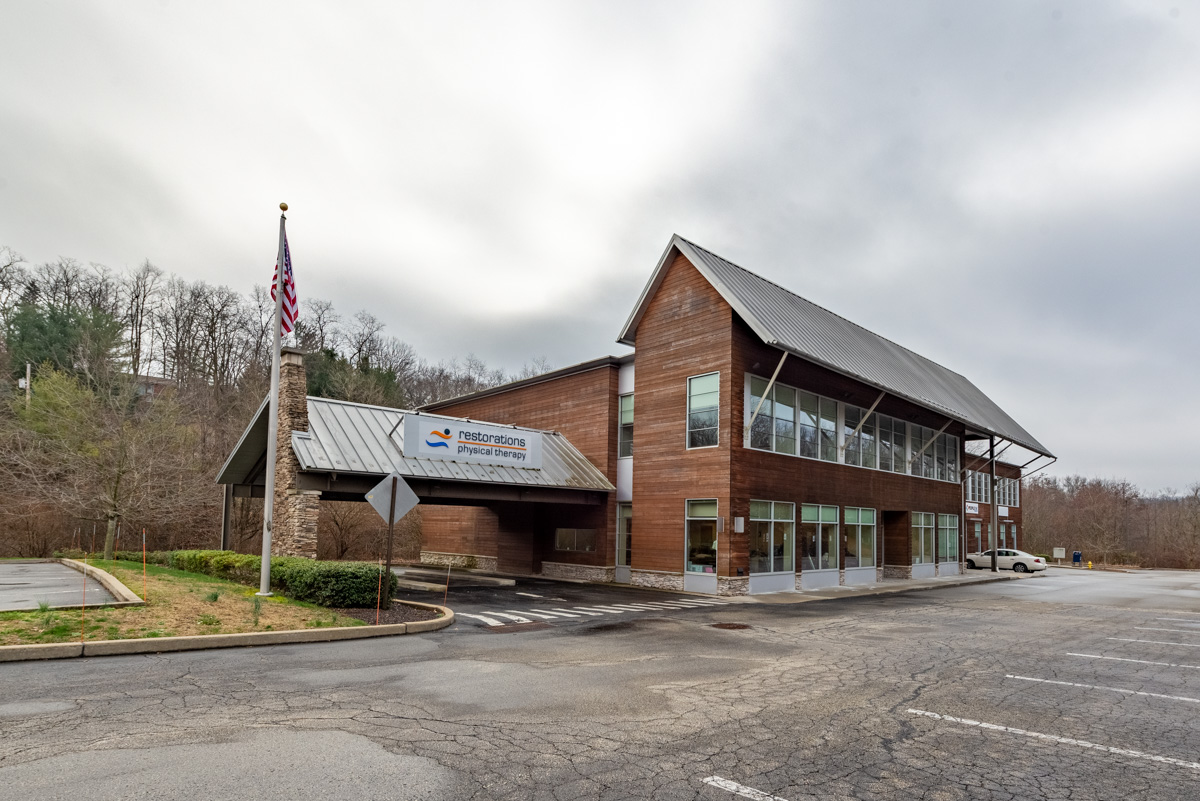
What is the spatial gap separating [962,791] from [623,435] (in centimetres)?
2189

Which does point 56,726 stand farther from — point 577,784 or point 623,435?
point 623,435

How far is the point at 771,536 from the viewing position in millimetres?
23094

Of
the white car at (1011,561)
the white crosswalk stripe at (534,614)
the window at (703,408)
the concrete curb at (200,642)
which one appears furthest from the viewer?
the white car at (1011,561)

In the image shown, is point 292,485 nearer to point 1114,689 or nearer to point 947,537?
point 1114,689

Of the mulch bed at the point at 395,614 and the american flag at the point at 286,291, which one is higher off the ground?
the american flag at the point at 286,291

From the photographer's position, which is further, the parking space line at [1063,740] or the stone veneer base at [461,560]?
the stone veneer base at [461,560]

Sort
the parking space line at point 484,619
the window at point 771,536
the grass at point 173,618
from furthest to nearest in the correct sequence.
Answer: the window at point 771,536 < the parking space line at point 484,619 < the grass at point 173,618

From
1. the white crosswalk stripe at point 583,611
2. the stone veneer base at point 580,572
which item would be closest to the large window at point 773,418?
the stone veneer base at point 580,572

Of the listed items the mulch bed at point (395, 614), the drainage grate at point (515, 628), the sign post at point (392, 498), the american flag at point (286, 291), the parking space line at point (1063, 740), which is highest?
the american flag at point (286, 291)

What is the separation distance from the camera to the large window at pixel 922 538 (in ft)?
103

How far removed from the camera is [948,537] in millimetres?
34656

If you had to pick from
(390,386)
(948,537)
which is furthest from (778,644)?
(390,386)

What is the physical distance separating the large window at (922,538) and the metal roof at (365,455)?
1477cm

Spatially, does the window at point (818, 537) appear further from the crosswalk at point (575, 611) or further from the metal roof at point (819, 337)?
the crosswalk at point (575, 611)
